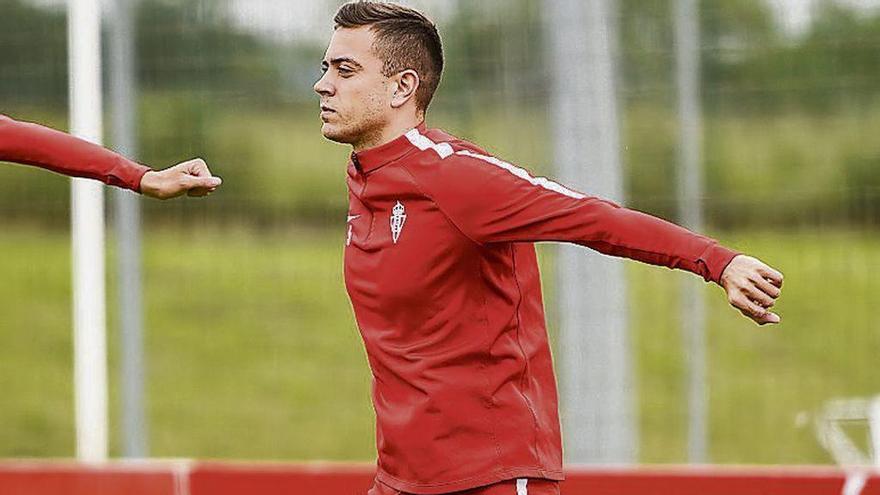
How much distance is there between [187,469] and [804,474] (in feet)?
7.99

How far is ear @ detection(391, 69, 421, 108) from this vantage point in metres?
4.33

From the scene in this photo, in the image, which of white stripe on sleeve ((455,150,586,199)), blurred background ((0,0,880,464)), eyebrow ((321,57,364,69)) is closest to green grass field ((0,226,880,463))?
blurred background ((0,0,880,464))

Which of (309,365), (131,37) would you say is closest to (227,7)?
(131,37)

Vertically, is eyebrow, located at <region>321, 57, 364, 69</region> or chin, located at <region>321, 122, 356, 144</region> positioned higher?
eyebrow, located at <region>321, 57, 364, 69</region>

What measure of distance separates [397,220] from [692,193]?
11.9ft

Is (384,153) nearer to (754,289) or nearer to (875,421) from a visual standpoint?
(754,289)

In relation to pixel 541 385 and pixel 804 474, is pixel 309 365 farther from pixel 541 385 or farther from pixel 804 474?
pixel 541 385

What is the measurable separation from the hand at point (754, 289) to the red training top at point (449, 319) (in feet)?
1.79

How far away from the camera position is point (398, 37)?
14.4ft

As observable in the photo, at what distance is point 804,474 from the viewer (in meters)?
6.42

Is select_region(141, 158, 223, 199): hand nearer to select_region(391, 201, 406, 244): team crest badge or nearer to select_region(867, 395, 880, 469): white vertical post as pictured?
select_region(391, 201, 406, 244): team crest badge

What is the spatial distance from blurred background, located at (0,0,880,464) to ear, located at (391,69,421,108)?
3.21 metres

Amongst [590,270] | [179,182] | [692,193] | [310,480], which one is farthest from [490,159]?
[692,193]

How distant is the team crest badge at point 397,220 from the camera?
420cm
